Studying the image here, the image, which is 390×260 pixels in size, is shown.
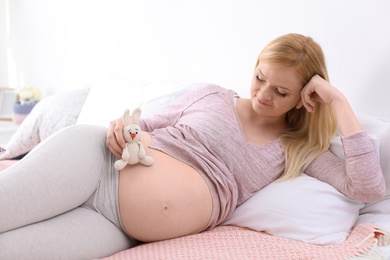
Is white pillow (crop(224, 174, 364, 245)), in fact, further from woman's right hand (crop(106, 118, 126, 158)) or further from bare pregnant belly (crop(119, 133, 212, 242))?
woman's right hand (crop(106, 118, 126, 158))

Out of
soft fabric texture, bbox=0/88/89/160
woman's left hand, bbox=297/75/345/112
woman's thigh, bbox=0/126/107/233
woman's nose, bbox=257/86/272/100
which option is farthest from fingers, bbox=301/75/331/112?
soft fabric texture, bbox=0/88/89/160

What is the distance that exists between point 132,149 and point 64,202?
0.72ft

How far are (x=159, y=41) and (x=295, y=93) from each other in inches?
46.2

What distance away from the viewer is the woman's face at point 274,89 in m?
1.45

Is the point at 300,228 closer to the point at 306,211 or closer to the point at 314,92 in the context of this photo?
the point at 306,211

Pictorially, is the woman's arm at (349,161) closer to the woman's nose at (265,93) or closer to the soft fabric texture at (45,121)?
the woman's nose at (265,93)

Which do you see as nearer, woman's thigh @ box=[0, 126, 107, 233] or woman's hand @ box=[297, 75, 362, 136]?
woman's thigh @ box=[0, 126, 107, 233]

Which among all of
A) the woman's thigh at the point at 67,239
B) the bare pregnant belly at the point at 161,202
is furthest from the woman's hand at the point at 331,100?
the woman's thigh at the point at 67,239

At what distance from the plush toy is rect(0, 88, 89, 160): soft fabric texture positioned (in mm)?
1016

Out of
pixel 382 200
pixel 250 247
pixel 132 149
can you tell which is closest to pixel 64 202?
pixel 132 149

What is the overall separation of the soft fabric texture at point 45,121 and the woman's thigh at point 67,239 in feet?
3.46

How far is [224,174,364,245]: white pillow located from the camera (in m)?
1.33

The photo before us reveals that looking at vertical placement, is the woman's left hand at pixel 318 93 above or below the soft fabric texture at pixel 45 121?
above

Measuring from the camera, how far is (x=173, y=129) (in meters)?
1.49
